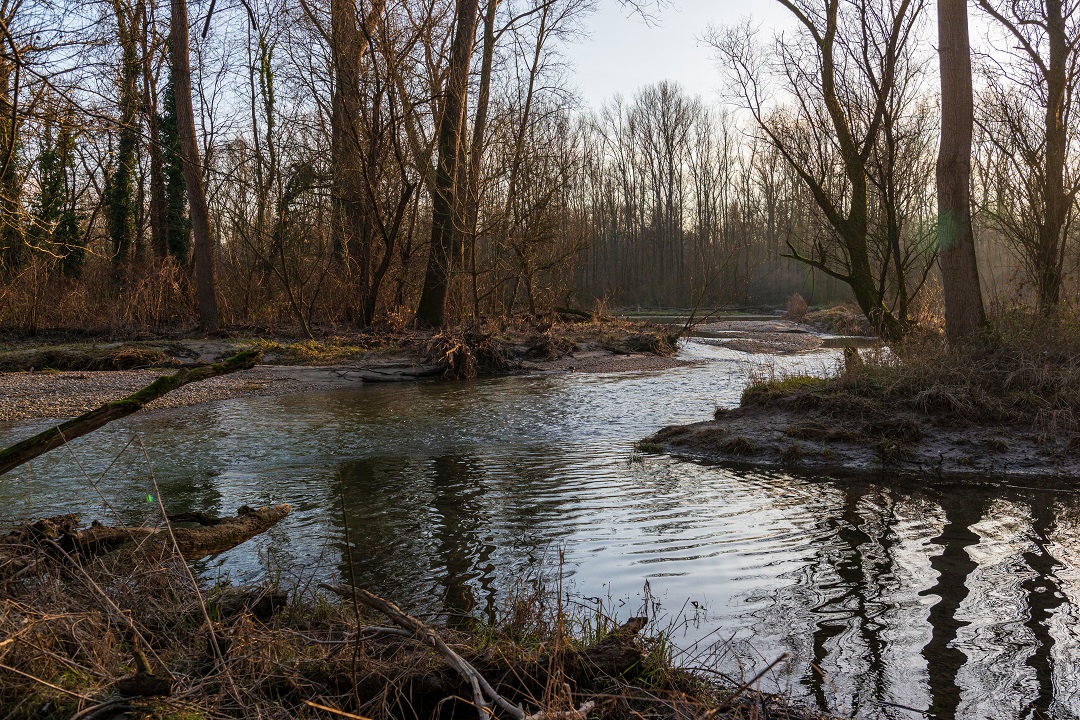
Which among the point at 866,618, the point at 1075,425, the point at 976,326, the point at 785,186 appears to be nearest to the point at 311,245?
the point at 976,326

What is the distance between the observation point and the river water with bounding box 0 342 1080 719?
11.7 feet

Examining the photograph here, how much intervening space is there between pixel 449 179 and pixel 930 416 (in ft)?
47.3

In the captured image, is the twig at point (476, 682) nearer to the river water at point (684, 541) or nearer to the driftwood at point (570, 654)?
the driftwood at point (570, 654)

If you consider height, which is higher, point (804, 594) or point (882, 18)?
point (882, 18)

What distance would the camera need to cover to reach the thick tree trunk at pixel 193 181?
18031 mm

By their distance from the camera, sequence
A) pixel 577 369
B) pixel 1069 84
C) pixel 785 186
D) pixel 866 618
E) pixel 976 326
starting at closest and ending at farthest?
pixel 866 618 < pixel 976 326 < pixel 1069 84 < pixel 577 369 < pixel 785 186

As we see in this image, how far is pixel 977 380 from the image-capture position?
862 centimetres

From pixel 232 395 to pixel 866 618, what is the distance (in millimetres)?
11781

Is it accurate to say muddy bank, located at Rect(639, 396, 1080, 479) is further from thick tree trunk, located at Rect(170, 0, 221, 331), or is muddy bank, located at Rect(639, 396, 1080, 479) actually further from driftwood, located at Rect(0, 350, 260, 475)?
thick tree trunk, located at Rect(170, 0, 221, 331)

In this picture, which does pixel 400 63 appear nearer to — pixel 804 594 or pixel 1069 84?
pixel 1069 84

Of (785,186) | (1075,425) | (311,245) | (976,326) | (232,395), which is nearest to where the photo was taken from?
(1075,425)

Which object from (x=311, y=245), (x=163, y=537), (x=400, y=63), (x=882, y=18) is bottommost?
(x=163, y=537)

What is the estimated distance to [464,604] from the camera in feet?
14.3

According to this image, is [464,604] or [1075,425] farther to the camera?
[1075,425]
